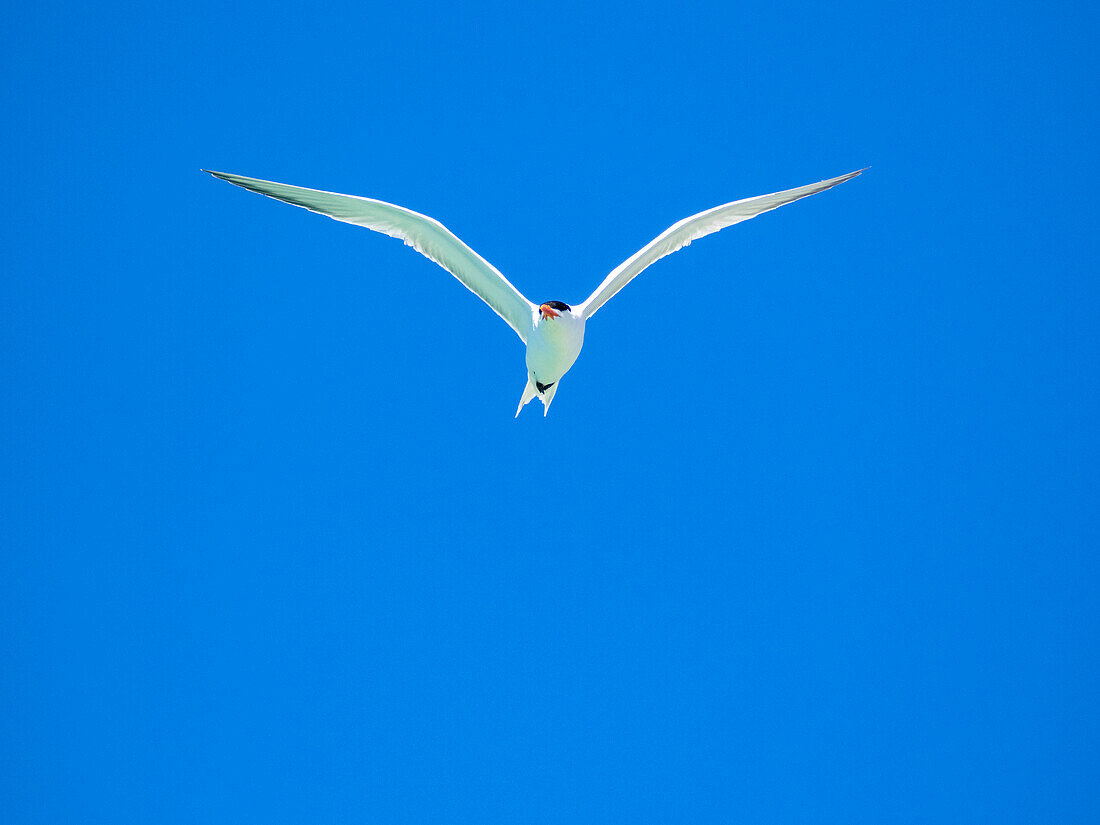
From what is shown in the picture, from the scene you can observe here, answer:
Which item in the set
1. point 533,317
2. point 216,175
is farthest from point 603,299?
point 216,175

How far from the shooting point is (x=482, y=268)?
1104 centimetres

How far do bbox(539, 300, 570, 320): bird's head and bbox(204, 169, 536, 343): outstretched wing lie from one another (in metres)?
0.57

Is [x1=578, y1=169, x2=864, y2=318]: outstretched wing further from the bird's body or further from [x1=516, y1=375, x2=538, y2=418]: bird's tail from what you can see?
[x1=516, y1=375, x2=538, y2=418]: bird's tail

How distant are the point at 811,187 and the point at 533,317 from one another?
12.5ft

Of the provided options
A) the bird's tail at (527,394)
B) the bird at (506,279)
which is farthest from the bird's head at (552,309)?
the bird's tail at (527,394)

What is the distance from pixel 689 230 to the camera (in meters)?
11.6

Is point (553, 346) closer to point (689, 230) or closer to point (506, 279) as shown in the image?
point (506, 279)

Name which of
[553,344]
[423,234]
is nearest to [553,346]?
[553,344]

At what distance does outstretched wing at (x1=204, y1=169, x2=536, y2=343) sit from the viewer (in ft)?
32.7

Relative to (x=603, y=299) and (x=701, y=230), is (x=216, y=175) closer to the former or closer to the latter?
(x=603, y=299)

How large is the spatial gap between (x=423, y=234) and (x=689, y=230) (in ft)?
11.2

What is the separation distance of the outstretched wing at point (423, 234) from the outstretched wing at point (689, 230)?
0.99 metres

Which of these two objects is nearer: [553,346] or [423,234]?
[423,234]

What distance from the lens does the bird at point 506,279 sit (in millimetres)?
10406
